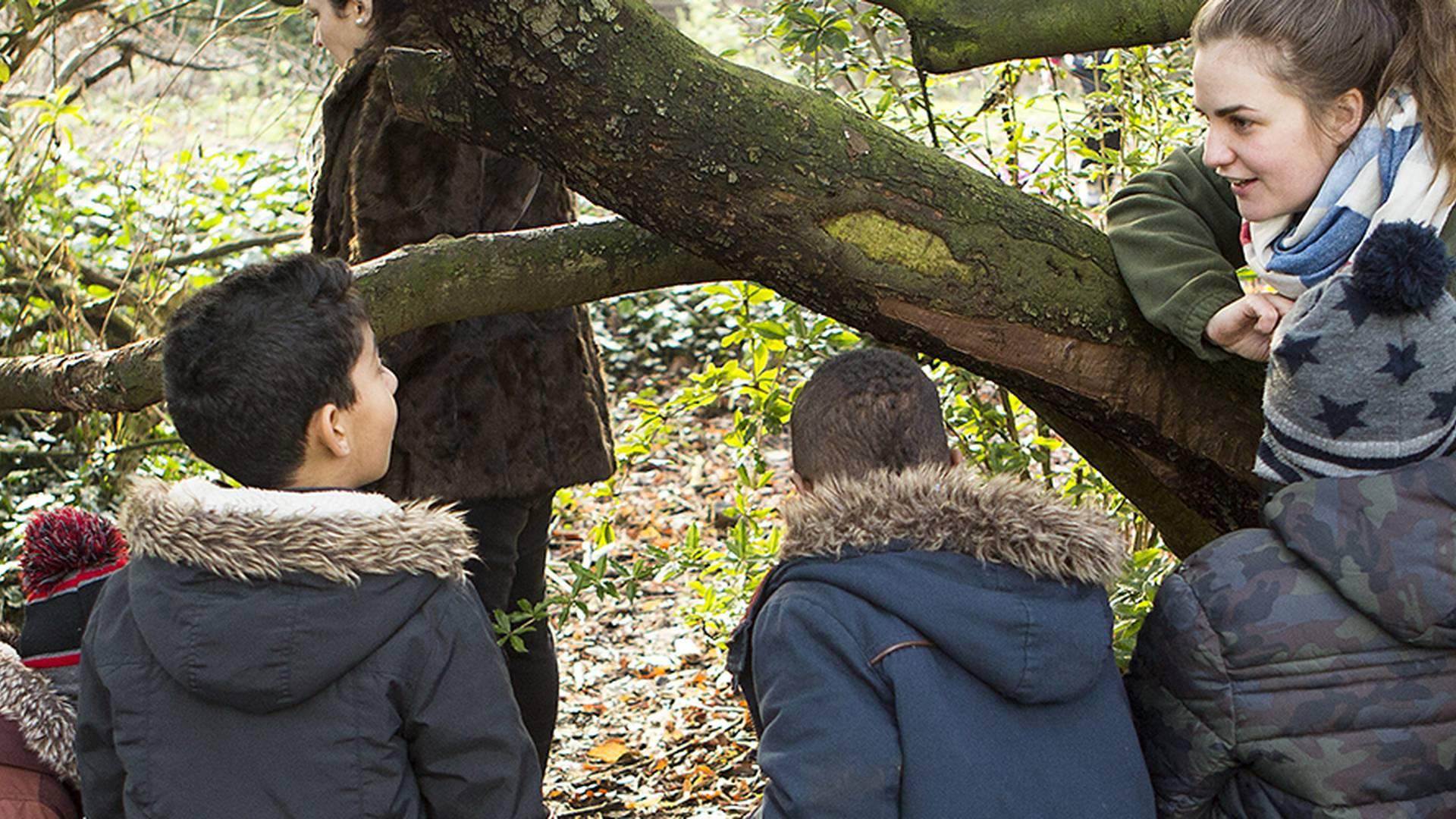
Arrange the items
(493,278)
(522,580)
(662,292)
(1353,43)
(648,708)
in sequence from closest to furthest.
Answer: (1353,43) < (493,278) < (522,580) < (648,708) < (662,292)

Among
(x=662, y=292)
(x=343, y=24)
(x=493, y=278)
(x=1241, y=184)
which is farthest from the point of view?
(x=662, y=292)

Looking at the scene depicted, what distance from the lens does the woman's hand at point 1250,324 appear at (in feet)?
6.86

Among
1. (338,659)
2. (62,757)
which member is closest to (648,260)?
(338,659)

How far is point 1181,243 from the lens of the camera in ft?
7.56

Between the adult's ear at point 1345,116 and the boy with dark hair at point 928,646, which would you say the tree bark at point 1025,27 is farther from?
the boy with dark hair at point 928,646

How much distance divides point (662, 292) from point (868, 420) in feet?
22.3

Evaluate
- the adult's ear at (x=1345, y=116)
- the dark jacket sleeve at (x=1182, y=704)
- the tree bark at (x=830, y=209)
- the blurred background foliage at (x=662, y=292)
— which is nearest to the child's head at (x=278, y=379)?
the tree bark at (x=830, y=209)

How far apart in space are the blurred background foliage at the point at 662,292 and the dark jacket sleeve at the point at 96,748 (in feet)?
2.96

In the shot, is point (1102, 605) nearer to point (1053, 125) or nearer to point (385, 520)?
point (385, 520)

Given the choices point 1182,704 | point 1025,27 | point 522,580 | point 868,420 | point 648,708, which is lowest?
point 648,708

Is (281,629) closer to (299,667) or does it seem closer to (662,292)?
(299,667)

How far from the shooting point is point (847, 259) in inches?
86.8

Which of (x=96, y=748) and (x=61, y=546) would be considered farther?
(x=61, y=546)

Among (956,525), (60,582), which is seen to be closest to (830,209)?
(956,525)
